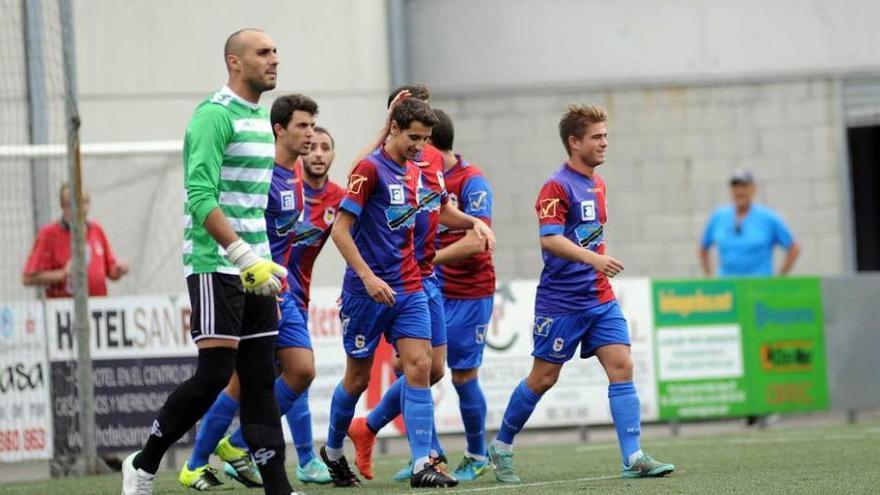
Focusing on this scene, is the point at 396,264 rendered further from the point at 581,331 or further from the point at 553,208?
the point at 581,331

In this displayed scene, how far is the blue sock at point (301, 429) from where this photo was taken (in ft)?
32.5

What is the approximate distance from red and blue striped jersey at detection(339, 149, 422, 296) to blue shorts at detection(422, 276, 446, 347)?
346mm

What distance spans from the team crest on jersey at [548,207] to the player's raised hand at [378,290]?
42.0 inches

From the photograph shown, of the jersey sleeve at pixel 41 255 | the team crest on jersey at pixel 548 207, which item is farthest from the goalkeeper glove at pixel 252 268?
the jersey sleeve at pixel 41 255

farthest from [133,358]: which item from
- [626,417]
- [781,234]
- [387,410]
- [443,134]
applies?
[781,234]

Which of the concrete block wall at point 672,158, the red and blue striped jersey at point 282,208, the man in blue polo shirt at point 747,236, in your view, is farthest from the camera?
the concrete block wall at point 672,158

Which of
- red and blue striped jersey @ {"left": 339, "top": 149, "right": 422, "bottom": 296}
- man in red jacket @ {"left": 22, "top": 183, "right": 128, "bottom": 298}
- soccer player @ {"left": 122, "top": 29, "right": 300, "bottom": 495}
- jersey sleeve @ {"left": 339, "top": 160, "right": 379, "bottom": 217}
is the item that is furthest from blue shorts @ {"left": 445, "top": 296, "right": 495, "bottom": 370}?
man in red jacket @ {"left": 22, "top": 183, "right": 128, "bottom": 298}

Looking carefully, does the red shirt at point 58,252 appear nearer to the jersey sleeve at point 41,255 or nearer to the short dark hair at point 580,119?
the jersey sleeve at point 41,255

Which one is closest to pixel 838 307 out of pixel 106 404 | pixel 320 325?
pixel 320 325

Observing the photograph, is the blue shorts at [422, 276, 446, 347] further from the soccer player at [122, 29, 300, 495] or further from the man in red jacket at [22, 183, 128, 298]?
the man in red jacket at [22, 183, 128, 298]

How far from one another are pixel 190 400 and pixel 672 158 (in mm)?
11511

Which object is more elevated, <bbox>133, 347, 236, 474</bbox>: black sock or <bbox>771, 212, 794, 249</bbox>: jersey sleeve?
<bbox>771, 212, 794, 249</bbox>: jersey sleeve

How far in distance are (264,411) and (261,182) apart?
3.33ft

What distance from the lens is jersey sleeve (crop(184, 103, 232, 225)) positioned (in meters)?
7.11
